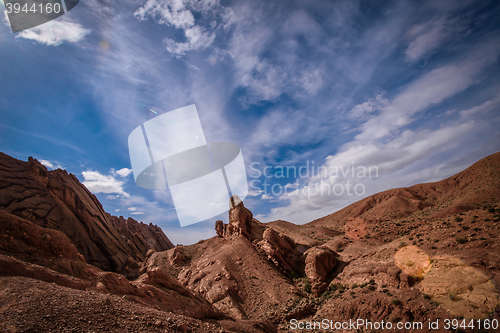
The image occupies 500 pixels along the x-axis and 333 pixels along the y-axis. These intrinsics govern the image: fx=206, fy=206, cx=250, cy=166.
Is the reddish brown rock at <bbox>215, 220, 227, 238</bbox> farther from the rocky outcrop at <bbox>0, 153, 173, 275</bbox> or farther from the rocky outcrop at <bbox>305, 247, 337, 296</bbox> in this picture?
the rocky outcrop at <bbox>305, 247, 337, 296</bbox>

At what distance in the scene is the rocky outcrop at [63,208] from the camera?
40000 mm

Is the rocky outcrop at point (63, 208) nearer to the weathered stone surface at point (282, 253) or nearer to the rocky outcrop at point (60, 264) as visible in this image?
the weathered stone surface at point (282, 253)

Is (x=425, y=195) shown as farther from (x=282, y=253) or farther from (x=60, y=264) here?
(x=60, y=264)

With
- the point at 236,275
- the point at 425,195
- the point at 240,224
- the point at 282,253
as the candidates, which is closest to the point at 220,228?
the point at 240,224

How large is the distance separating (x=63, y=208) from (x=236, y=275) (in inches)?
1662

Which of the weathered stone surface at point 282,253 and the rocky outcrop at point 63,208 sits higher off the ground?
the rocky outcrop at point 63,208

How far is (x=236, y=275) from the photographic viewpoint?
3341 cm

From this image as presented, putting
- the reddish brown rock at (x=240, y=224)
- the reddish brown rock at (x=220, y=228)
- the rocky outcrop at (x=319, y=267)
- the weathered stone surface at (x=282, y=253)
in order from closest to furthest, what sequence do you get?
the rocky outcrop at (x=319, y=267) → the weathered stone surface at (x=282, y=253) → the reddish brown rock at (x=240, y=224) → the reddish brown rock at (x=220, y=228)

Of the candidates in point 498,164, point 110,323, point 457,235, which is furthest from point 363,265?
point 498,164

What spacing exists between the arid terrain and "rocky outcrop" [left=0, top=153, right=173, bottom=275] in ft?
0.77

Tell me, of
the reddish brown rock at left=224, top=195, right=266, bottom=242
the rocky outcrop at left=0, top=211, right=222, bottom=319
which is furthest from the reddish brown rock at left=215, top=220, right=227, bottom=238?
the rocky outcrop at left=0, top=211, right=222, bottom=319

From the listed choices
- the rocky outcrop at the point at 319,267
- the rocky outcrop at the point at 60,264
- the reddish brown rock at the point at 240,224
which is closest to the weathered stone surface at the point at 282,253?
the rocky outcrop at the point at 319,267

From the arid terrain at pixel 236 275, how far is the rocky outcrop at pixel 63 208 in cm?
23

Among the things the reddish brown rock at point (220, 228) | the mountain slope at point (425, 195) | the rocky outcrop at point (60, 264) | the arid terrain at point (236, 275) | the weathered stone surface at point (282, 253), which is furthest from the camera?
the mountain slope at point (425, 195)
